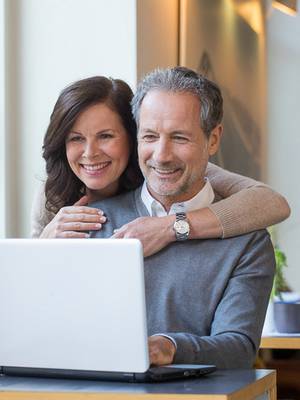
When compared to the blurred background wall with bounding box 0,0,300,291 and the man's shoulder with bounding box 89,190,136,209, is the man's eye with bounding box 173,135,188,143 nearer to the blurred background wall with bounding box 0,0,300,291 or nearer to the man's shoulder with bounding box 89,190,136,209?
the man's shoulder with bounding box 89,190,136,209

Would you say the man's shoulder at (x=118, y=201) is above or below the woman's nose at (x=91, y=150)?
below

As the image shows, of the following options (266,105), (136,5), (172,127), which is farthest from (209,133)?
(266,105)

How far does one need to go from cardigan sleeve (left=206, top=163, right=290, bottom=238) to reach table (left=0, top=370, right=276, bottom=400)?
516 millimetres

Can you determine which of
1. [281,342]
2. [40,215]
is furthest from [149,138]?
[281,342]

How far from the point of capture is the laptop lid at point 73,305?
2.04 metres

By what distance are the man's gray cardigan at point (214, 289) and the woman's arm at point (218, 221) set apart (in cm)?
3

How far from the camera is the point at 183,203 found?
272cm

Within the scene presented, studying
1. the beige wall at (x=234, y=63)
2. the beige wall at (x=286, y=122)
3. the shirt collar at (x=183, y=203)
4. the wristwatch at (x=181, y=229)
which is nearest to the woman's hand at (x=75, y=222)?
the shirt collar at (x=183, y=203)

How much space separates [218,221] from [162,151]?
8.2 inches

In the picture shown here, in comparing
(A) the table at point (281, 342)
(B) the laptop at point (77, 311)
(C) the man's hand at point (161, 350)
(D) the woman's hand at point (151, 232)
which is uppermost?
(D) the woman's hand at point (151, 232)

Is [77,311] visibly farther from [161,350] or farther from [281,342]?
[281,342]

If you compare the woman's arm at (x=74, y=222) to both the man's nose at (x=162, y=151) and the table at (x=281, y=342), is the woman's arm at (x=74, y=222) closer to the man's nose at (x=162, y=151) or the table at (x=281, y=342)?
the man's nose at (x=162, y=151)

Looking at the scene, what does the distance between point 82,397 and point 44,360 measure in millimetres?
201

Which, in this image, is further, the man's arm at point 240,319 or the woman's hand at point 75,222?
the woman's hand at point 75,222
